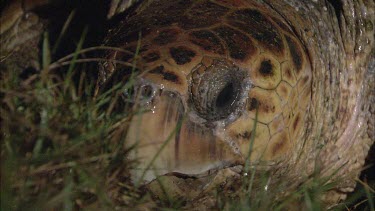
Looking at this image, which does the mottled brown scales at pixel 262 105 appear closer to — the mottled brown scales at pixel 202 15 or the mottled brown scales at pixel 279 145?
the mottled brown scales at pixel 279 145

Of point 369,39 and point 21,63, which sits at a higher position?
point 369,39

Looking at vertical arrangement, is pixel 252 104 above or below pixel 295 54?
below

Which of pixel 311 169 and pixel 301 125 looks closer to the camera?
pixel 301 125

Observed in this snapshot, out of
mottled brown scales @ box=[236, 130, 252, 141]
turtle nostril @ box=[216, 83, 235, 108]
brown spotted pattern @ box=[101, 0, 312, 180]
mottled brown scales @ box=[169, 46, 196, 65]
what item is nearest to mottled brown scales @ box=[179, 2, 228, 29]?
brown spotted pattern @ box=[101, 0, 312, 180]

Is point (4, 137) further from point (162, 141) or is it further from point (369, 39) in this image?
point (369, 39)

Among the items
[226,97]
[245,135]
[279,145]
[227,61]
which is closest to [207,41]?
[227,61]

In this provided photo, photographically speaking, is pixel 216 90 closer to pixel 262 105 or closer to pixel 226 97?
pixel 226 97

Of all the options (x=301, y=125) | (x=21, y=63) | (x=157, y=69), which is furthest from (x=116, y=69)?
(x=21, y=63)
